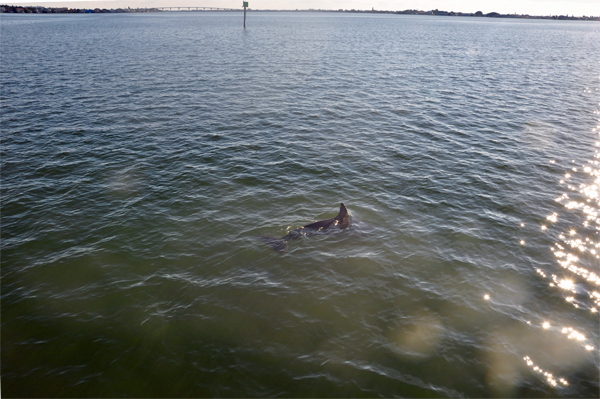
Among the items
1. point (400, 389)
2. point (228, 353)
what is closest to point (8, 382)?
point (228, 353)

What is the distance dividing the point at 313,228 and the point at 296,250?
1923 mm

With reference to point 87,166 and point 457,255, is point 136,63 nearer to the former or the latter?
point 87,166

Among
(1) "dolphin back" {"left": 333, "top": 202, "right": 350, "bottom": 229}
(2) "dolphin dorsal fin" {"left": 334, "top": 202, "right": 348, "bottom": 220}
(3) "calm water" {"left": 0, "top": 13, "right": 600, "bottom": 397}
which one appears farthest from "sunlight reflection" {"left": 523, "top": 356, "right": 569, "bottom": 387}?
(2) "dolphin dorsal fin" {"left": 334, "top": 202, "right": 348, "bottom": 220}

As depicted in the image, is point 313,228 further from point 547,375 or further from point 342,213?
point 547,375

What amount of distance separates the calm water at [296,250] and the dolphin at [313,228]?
613mm

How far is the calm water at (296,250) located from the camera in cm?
1170

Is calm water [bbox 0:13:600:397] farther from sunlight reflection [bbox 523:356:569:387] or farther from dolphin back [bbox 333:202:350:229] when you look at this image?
dolphin back [bbox 333:202:350:229]

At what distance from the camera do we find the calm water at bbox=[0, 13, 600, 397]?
11.7m

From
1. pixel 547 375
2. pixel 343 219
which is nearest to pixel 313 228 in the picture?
pixel 343 219

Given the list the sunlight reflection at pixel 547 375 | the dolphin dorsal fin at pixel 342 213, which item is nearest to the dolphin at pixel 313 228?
the dolphin dorsal fin at pixel 342 213

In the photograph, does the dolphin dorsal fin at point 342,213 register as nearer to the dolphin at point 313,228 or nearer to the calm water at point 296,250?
the dolphin at point 313,228

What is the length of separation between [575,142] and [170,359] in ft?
117

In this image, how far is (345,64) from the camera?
63906 millimetres

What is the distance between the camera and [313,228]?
19000mm
